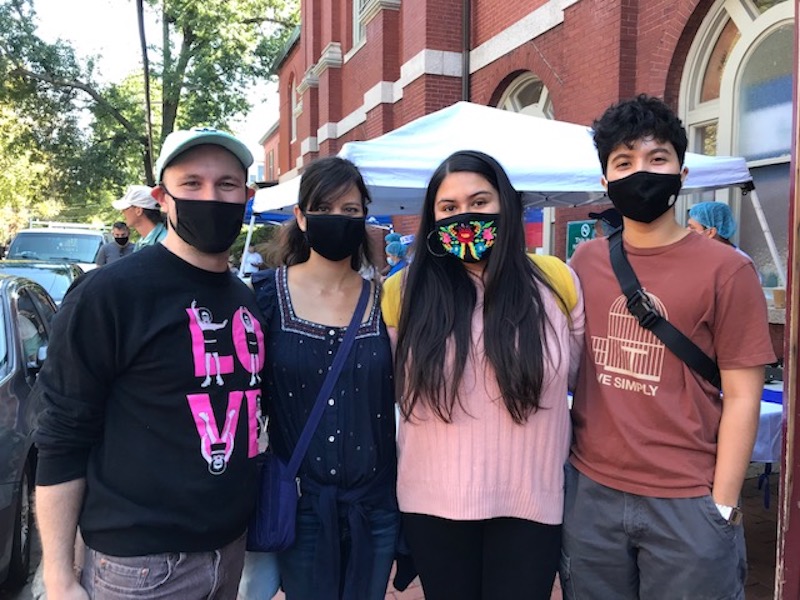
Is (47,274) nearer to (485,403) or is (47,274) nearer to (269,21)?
(485,403)

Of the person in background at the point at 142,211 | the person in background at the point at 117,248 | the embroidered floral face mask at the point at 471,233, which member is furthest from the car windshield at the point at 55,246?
the embroidered floral face mask at the point at 471,233

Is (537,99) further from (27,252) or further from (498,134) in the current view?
(27,252)

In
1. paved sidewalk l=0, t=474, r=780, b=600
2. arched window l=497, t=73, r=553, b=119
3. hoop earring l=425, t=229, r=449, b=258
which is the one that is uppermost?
arched window l=497, t=73, r=553, b=119

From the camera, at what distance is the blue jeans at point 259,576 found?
83.5 inches

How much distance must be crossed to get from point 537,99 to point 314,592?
890cm

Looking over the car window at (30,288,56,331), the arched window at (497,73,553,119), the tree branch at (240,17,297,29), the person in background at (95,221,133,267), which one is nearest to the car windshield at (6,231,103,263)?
the person in background at (95,221,133,267)

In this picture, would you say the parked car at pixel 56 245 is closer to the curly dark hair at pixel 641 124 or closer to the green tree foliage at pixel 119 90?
the green tree foliage at pixel 119 90

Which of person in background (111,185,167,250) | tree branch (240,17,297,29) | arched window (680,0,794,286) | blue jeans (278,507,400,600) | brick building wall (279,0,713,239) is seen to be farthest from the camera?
tree branch (240,17,297,29)

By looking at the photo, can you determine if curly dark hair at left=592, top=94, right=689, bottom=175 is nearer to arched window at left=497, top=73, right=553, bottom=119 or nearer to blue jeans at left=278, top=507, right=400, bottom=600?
blue jeans at left=278, top=507, right=400, bottom=600

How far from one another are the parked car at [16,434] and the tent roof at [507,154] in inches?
85.8

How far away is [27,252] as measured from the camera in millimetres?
12609

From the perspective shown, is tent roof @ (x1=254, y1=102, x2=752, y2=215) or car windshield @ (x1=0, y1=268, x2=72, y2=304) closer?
tent roof @ (x1=254, y1=102, x2=752, y2=215)

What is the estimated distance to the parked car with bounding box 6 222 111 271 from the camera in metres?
12.6

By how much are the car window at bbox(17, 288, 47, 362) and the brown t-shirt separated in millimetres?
3724
